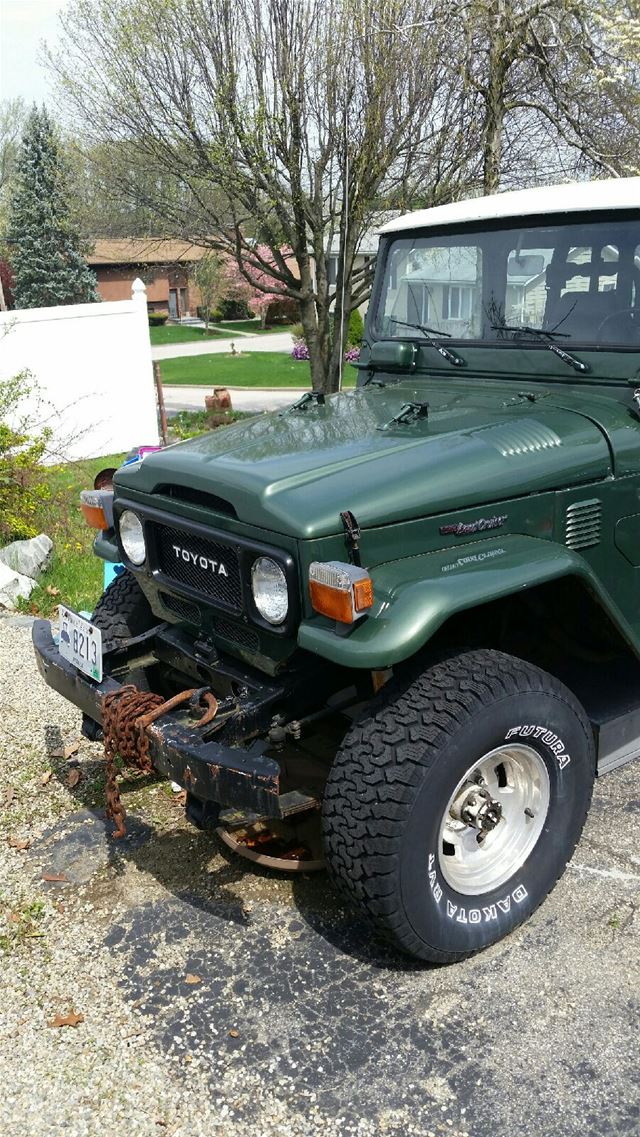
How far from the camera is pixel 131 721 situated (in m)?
3.07

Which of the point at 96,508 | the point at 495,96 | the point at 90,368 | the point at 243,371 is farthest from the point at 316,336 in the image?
the point at 243,371

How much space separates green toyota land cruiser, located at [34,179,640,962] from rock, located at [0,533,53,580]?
9.71ft

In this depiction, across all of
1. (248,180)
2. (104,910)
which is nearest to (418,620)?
(104,910)

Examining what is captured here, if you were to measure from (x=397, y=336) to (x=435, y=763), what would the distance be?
2216mm

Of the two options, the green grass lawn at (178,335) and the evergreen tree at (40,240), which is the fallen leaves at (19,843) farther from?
the green grass lawn at (178,335)

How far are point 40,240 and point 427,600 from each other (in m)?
33.6

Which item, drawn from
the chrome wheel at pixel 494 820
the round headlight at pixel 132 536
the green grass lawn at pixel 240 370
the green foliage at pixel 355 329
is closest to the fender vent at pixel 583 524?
the chrome wheel at pixel 494 820

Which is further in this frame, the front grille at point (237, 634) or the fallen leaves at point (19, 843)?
the fallen leaves at point (19, 843)

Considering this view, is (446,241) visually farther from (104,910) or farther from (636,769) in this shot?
(104,910)

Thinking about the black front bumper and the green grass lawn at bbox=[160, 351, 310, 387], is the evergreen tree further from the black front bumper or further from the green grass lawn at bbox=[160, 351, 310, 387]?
the black front bumper

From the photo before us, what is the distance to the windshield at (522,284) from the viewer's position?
3498mm

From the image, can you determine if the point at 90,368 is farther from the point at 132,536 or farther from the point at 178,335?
the point at 178,335

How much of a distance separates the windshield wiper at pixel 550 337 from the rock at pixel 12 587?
392 centimetres

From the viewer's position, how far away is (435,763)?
2.66 metres
